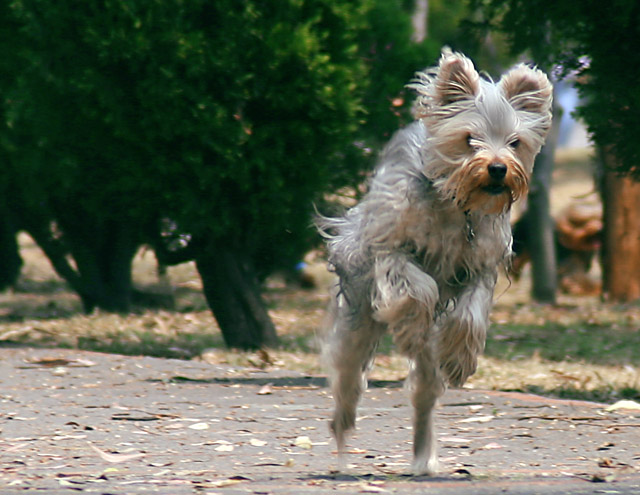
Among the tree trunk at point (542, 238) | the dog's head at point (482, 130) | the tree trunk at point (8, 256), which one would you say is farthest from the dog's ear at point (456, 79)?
the tree trunk at point (542, 238)

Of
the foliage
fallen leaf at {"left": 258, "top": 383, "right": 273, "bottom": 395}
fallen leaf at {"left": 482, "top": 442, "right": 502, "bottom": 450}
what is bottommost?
fallen leaf at {"left": 482, "top": 442, "right": 502, "bottom": 450}

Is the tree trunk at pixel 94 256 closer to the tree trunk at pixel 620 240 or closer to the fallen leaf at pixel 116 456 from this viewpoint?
the fallen leaf at pixel 116 456

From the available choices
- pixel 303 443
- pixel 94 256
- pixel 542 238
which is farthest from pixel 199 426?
pixel 542 238

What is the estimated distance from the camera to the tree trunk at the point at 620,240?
15438 millimetres

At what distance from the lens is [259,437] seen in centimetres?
637

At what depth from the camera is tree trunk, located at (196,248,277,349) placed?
10.1 meters

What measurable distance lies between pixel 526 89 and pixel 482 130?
416 millimetres

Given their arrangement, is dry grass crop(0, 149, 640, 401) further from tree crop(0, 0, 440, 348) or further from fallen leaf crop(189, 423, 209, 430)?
fallen leaf crop(189, 423, 209, 430)

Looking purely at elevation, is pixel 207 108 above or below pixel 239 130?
→ above

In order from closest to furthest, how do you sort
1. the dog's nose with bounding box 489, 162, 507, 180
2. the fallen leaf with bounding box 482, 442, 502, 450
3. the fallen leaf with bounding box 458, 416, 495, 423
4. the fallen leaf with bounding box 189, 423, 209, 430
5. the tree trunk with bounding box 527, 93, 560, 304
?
the dog's nose with bounding box 489, 162, 507, 180
the fallen leaf with bounding box 482, 442, 502, 450
the fallen leaf with bounding box 189, 423, 209, 430
the fallen leaf with bounding box 458, 416, 495, 423
the tree trunk with bounding box 527, 93, 560, 304

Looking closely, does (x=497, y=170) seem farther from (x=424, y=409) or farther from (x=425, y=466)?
(x=425, y=466)

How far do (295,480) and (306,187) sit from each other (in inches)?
181

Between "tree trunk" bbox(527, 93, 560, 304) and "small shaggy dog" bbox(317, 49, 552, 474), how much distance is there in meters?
11.0

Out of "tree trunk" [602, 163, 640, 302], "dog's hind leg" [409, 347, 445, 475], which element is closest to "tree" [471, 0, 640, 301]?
"dog's hind leg" [409, 347, 445, 475]
